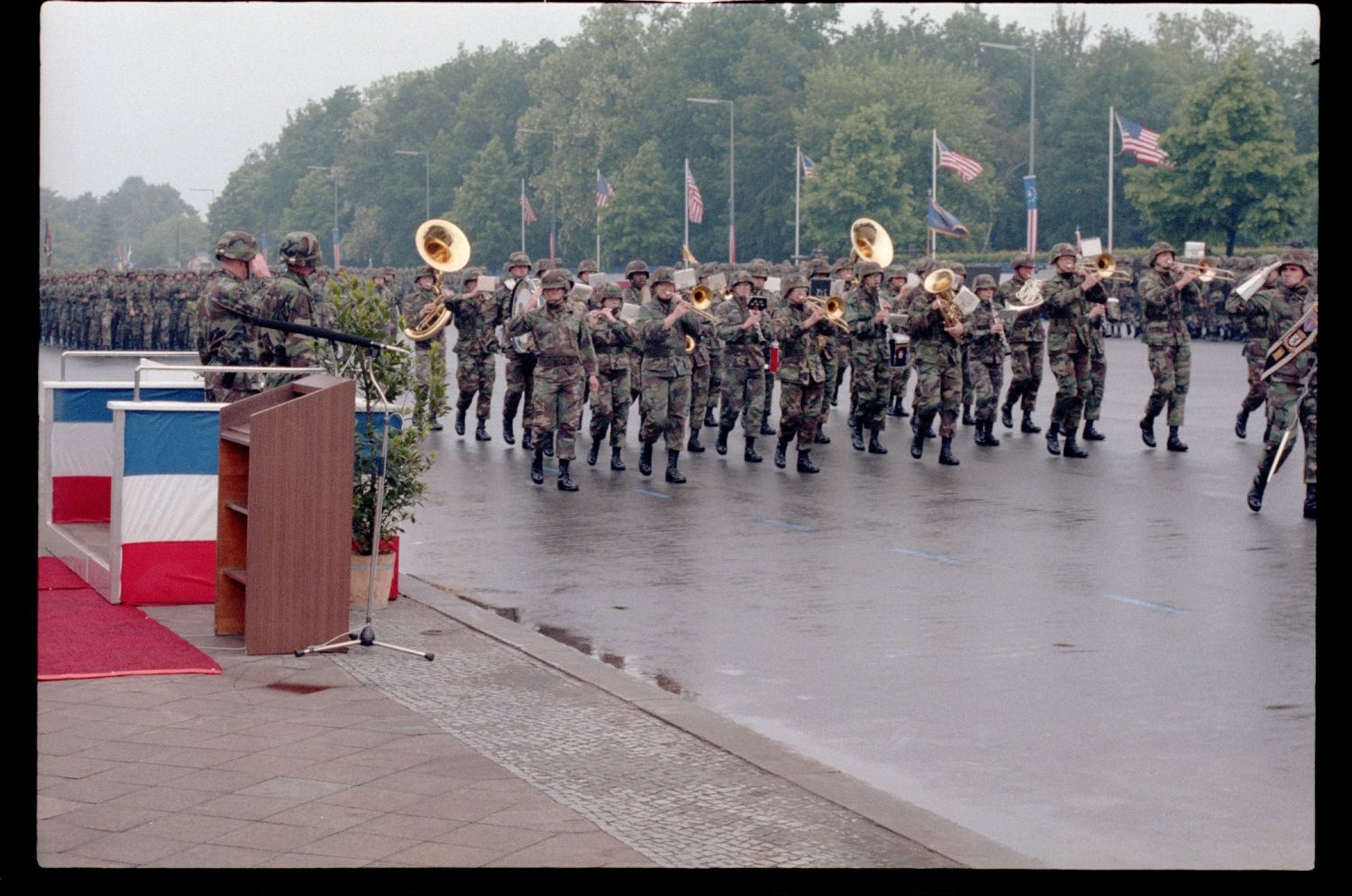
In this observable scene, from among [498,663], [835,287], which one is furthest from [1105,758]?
[835,287]

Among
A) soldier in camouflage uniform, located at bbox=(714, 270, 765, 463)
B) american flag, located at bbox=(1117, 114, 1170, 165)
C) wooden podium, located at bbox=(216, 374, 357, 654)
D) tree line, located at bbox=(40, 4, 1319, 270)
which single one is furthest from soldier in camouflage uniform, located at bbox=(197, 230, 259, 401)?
tree line, located at bbox=(40, 4, 1319, 270)

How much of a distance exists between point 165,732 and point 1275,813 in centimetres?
415

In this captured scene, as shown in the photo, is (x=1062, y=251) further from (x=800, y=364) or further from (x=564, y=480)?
(x=564, y=480)

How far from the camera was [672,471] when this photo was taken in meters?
17.0

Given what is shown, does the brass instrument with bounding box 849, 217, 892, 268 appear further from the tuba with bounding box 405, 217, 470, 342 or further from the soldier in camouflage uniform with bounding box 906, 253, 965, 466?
the tuba with bounding box 405, 217, 470, 342

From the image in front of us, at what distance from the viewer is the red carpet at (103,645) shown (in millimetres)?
8367

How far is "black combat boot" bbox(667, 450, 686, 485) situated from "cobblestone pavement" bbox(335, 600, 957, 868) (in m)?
7.74

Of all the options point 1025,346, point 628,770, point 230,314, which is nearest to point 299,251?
point 230,314

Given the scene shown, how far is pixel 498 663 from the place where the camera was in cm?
884

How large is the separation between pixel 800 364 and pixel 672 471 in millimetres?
1576

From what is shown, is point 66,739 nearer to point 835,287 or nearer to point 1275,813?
point 1275,813

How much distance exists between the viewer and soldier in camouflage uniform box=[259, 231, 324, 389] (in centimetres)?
1191

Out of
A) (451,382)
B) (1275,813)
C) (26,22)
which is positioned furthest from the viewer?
(451,382)

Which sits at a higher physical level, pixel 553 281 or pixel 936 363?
pixel 553 281
